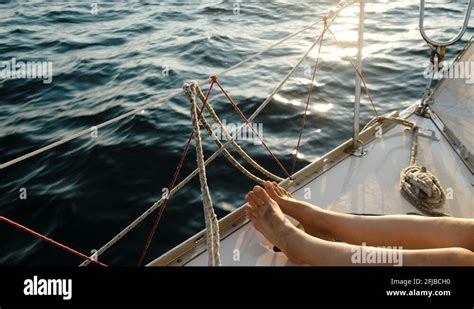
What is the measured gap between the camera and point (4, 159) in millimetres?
5000

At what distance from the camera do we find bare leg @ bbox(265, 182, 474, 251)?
2.19 metres

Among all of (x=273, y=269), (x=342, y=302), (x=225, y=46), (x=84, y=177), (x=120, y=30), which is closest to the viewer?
(x=342, y=302)

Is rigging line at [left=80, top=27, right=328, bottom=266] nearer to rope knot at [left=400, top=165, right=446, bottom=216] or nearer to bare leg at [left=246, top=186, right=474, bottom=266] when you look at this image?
bare leg at [left=246, top=186, right=474, bottom=266]

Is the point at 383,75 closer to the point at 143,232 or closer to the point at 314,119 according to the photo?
the point at 314,119

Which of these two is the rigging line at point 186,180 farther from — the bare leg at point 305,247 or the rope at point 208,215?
the bare leg at point 305,247

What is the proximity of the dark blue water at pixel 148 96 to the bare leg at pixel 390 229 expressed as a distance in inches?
62.4

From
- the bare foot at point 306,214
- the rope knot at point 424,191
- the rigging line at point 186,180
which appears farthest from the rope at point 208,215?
the rope knot at point 424,191

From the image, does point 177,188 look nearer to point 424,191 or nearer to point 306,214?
point 306,214

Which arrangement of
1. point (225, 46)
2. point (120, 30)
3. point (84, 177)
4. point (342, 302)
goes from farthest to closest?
point (120, 30) < point (225, 46) < point (84, 177) < point (342, 302)

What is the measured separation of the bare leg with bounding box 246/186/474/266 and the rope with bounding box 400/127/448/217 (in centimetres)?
86

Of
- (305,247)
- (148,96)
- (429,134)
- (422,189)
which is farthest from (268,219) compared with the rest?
(148,96)

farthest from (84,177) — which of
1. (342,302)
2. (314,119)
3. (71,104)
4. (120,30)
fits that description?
(120,30)

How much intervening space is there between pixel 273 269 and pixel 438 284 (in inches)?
26.2

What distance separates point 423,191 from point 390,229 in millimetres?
719
